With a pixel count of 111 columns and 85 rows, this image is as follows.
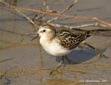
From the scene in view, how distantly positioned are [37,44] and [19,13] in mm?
841

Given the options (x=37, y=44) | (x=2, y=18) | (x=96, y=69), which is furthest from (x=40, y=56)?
(x=2, y=18)

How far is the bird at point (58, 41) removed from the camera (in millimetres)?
4188

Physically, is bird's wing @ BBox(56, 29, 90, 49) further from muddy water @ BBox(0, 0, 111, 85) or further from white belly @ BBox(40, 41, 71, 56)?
muddy water @ BBox(0, 0, 111, 85)

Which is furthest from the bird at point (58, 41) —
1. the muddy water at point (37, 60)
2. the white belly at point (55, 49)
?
the muddy water at point (37, 60)

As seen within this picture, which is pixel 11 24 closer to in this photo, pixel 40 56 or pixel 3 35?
pixel 3 35

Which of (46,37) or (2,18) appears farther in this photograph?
(2,18)

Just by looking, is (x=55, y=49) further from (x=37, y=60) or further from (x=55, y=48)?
(x=37, y=60)

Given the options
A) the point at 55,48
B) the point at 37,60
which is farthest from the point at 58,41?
the point at 37,60

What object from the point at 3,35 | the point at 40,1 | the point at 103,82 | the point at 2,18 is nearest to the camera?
the point at 103,82

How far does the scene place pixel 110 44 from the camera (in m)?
4.77

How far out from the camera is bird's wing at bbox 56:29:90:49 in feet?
13.8

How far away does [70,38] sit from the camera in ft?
14.2

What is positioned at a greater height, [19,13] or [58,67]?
[19,13]

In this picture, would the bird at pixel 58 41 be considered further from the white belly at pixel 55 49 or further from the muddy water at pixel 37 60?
the muddy water at pixel 37 60
